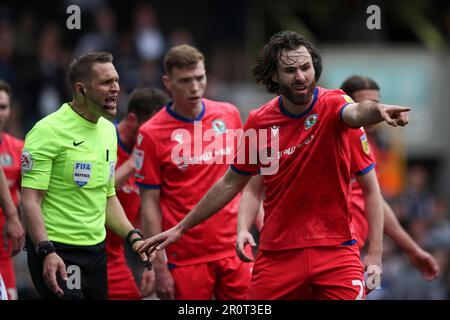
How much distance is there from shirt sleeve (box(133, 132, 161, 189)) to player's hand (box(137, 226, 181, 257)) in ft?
4.55

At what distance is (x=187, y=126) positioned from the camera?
895 centimetres

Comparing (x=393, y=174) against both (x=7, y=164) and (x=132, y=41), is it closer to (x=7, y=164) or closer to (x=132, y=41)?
(x=132, y=41)

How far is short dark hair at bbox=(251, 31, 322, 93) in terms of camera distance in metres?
7.16

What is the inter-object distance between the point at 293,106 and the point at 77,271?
2.14m

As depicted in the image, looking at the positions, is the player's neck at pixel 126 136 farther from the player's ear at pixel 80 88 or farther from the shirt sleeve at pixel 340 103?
the shirt sleeve at pixel 340 103

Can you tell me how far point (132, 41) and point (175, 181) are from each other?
28.6 ft

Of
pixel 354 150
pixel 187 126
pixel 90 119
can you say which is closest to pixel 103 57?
pixel 90 119

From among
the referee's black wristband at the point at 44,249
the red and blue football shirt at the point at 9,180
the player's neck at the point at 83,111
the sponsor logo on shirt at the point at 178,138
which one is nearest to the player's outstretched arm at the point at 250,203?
the sponsor logo on shirt at the point at 178,138

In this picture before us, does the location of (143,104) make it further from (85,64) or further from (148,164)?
(85,64)

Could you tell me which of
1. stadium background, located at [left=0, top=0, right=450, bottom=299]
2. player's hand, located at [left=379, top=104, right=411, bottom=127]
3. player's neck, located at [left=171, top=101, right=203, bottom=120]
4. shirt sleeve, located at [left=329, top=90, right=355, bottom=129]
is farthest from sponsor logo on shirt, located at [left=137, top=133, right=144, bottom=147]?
stadium background, located at [left=0, top=0, right=450, bottom=299]

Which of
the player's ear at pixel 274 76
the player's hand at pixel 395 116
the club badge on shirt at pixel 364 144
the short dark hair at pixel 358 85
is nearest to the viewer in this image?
the player's hand at pixel 395 116

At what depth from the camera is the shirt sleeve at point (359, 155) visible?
793cm

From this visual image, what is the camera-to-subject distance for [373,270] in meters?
7.56

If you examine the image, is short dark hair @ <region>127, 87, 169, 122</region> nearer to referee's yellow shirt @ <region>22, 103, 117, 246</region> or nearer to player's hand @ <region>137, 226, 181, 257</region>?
referee's yellow shirt @ <region>22, 103, 117, 246</region>
